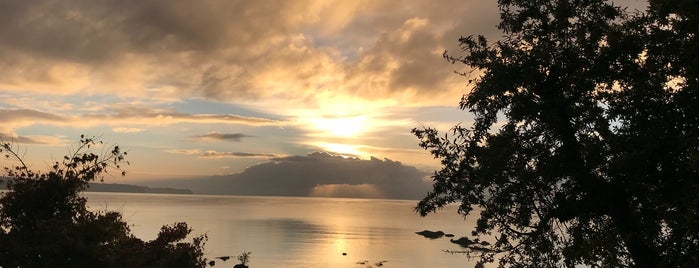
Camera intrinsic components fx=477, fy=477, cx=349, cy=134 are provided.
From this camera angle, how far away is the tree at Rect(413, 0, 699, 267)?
14195 mm

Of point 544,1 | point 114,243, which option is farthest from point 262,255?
point 544,1

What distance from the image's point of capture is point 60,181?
81.9ft

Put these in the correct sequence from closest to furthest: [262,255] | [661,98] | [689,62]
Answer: [689,62], [661,98], [262,255]

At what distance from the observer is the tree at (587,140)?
46.6 ft

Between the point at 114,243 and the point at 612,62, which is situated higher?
the point at 612,62

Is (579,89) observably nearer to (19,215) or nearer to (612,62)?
(612,62)

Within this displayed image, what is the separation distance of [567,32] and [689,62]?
4.43m

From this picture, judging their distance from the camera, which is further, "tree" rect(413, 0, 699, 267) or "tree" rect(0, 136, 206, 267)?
"tree" rect(0, 136, 206, 267)

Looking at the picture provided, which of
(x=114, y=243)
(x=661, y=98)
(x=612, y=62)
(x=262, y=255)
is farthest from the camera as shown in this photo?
(x=262, y=255)

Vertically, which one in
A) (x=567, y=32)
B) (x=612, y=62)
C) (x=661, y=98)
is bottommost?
(x=661, y=98)

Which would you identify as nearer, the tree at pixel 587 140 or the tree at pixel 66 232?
the tree at pixel 587 140

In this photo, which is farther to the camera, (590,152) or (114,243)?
(114,243)

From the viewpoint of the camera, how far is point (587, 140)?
15.7 m

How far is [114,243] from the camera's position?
1012 inches
